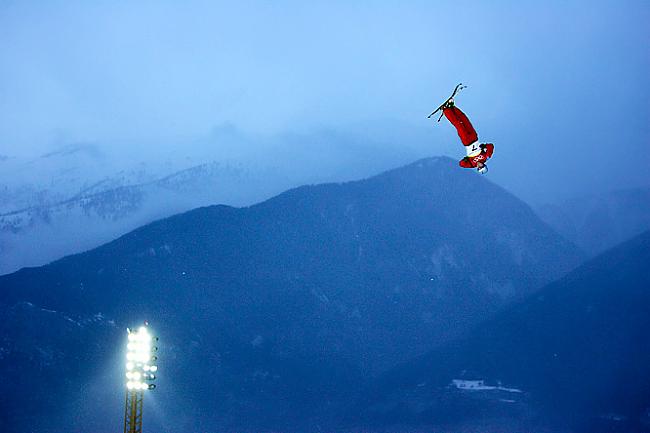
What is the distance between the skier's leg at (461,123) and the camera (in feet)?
103

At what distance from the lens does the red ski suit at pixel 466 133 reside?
1234 inches

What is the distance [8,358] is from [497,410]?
162540 mm

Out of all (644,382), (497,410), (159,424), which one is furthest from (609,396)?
(159,424)

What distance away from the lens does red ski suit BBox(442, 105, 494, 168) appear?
103 feet

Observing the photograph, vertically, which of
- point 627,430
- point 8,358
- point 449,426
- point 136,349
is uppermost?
point 8,358

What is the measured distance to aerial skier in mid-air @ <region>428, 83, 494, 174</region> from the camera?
103ft

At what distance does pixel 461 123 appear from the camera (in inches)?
1245

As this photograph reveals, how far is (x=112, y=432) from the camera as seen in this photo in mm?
176750

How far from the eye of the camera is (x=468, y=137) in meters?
31.9

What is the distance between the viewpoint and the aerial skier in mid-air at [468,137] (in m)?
31.2

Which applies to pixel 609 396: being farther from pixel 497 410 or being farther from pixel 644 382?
pixel 497 410

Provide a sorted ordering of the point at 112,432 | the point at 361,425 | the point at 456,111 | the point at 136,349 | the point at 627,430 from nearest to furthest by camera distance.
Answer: the point at 456,111 → the point at 136,349 → the point at 627,430 → the point at 112,432 → the point at 361,425

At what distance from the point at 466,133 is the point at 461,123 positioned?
638 millimetres

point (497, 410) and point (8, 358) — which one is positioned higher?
point (8, 358)
